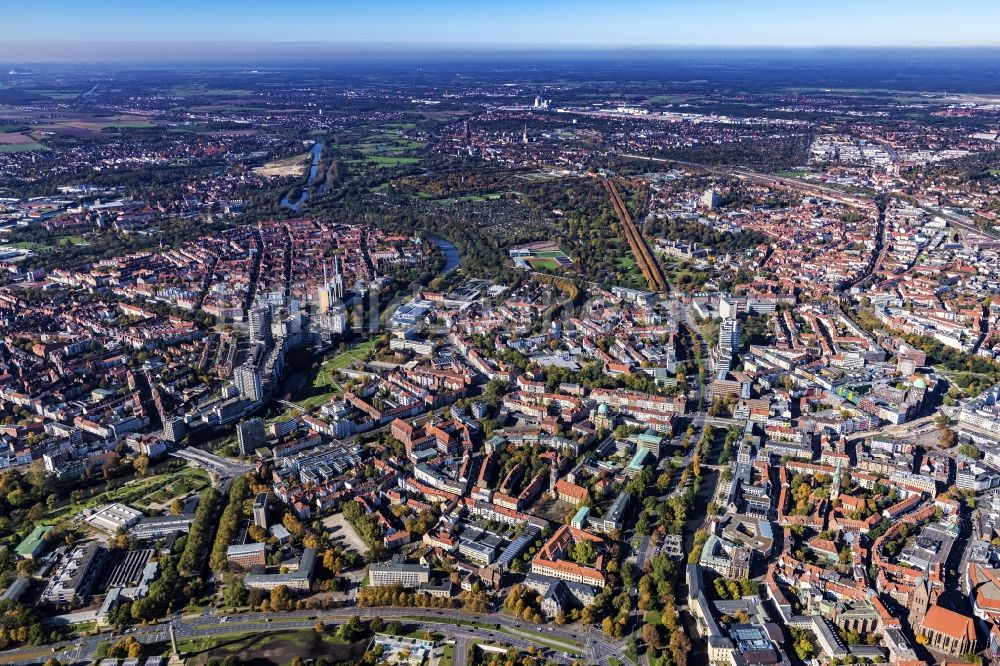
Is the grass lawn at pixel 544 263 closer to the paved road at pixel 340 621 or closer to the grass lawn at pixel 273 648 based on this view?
the paved road at pixel 340 621

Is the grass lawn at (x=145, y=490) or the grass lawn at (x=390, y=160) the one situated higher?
the grass lawn at (x=390, y=160)

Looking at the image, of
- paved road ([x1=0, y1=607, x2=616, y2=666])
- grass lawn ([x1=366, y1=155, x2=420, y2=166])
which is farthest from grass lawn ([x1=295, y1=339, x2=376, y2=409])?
grass lawn ([x1=366, y1=155, x2=420, y2=166])

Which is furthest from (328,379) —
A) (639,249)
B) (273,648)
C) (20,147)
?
(20,147)

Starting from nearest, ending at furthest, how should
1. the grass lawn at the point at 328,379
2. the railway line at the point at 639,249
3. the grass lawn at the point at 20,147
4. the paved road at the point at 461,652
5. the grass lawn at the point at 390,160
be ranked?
the paved road at the point at 461,652 < the grass lawn at the point at 328,379 < the railway line at the point at 639,249 < the grass lawn at the point at 390,160 < the grass lawn at the point at 20,147

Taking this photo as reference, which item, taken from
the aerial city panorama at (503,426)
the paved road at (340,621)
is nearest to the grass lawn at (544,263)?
the aerial city panorama at (503,426)

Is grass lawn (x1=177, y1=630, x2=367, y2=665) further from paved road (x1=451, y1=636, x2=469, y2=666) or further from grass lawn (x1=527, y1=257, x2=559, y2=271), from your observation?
grass lawn (x1=527, y1=257, x2=559, y2=271)
